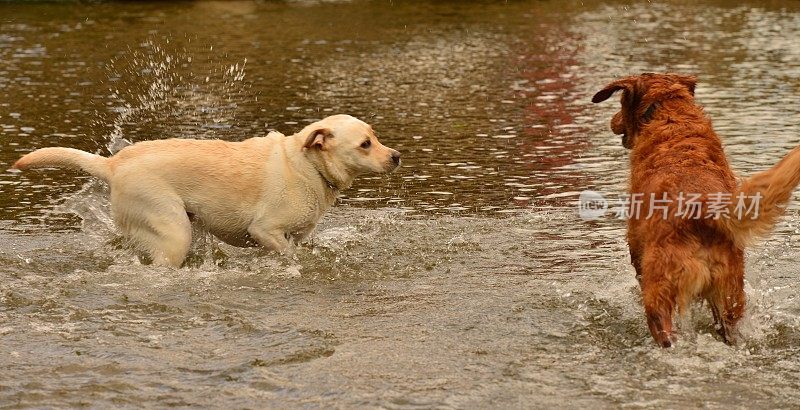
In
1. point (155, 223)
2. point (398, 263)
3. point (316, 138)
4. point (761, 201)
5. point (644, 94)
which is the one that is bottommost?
point (398, 263)

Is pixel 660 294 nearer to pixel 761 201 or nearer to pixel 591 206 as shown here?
pixel 761 201

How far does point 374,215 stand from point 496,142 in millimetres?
3217

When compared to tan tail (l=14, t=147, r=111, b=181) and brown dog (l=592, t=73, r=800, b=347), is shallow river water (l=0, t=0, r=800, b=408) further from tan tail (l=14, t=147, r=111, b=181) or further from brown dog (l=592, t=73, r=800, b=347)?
tan tail (l=14, t=147, r=111, b=181)

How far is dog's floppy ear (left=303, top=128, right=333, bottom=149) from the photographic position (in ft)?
25.2

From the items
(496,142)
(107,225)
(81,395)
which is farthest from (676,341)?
(496,142)

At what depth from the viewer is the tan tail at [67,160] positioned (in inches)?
295

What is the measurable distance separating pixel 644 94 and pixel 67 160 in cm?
374

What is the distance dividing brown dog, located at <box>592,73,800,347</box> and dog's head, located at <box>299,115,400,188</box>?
2186 mm

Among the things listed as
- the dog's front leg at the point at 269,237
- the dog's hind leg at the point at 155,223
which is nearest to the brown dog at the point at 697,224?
the dog's front leg at the point at 269,237

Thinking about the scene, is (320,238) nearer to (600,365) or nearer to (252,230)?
(252,230)

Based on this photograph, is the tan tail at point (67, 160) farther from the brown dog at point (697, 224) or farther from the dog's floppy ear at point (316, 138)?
the brown dog at point (697, 224)

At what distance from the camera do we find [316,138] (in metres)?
7.67

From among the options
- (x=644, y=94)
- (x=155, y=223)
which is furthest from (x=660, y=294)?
(x=155, y=223)

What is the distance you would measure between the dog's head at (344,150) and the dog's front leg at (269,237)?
1.73ft
